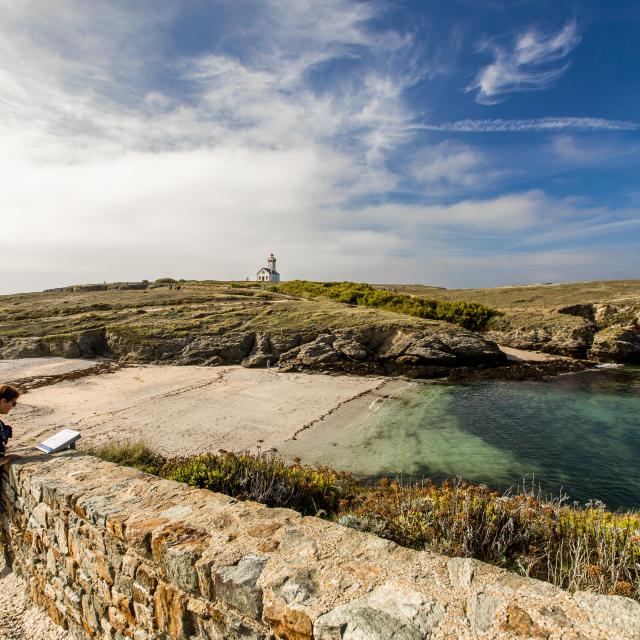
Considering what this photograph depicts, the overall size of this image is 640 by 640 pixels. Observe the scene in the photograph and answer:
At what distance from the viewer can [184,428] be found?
15.0 meters

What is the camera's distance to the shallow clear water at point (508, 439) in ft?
39.7

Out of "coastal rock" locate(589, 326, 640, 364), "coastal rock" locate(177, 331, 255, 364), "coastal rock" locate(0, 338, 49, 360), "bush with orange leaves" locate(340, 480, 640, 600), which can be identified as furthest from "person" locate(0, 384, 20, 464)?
"coastal rock" locate(589, 326, 640, 364)

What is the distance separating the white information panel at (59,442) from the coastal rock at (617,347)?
38.5m

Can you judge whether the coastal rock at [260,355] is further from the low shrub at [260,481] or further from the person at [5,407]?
the person at [5,407]

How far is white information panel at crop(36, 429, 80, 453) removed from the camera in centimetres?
568

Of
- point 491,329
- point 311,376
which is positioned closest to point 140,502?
point 311,376

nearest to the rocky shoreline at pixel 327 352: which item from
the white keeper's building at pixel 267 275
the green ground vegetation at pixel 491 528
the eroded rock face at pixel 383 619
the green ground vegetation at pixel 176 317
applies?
the green ground vegetation at pixel 176 317

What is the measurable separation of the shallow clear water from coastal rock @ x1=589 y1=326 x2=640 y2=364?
10608 millimetres

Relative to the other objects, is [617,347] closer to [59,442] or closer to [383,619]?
[383,619]

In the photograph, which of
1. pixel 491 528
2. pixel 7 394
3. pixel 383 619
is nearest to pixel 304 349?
pixel 7 394

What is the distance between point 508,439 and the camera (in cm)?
1538

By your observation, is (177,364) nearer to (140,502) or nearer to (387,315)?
(387,315)

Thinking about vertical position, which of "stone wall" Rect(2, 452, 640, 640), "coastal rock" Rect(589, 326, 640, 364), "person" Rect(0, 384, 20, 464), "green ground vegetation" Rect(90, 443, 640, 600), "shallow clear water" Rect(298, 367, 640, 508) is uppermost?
"person" Rect(0, 384, 20, 464)

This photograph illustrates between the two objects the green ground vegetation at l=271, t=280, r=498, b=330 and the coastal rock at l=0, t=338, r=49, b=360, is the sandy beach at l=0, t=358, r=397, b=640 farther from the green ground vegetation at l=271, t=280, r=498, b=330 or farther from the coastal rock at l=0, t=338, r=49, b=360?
the green ground vegetation at l=271, t=280, r=498, b=330
